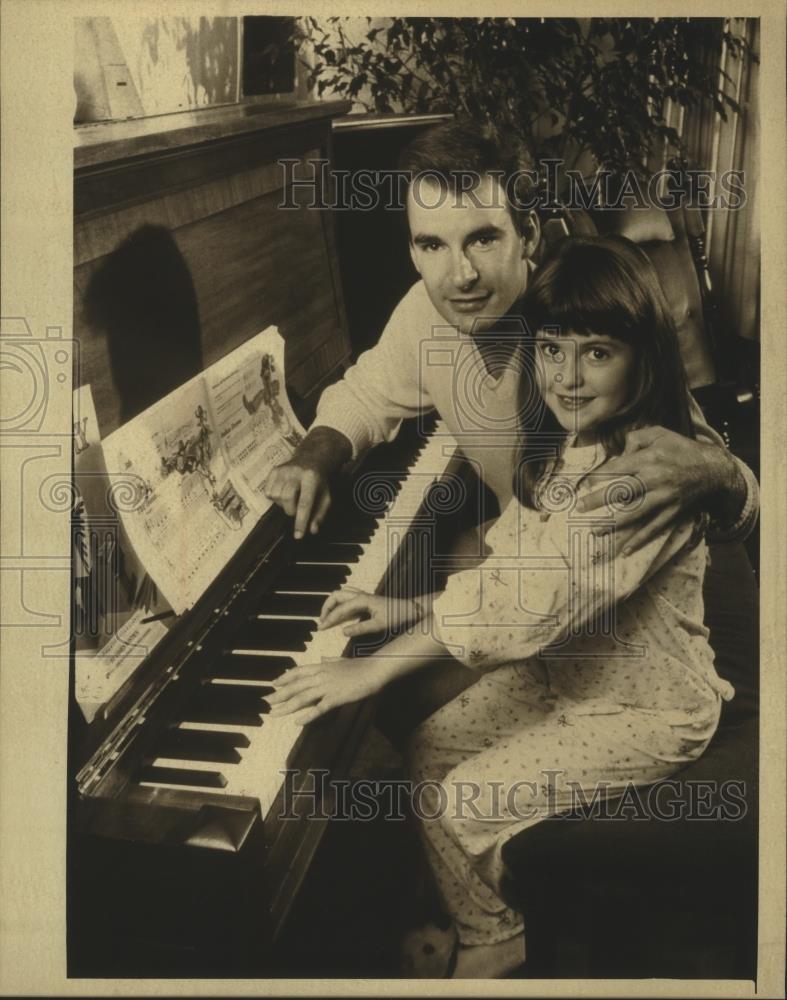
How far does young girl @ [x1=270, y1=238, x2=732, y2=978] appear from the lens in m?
1.80

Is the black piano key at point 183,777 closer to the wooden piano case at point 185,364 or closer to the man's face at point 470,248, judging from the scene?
the wooden piano case at point 185,364

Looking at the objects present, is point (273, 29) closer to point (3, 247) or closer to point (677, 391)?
point (3, 247)

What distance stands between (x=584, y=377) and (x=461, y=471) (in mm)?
295

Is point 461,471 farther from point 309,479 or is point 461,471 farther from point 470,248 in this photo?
point 470,248

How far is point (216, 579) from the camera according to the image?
1637 mm

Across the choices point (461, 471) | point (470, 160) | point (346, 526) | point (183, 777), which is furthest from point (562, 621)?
point (470, 160)

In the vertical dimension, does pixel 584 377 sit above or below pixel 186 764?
above

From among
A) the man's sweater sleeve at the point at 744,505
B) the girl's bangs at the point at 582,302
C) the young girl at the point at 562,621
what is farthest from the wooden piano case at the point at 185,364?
the man's sweater sleeve at the point at 744,505

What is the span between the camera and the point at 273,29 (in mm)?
1820

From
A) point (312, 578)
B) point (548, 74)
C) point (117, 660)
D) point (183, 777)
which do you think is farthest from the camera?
point (548, 74)

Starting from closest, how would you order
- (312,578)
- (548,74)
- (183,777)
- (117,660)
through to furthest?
(183,777), (117,660), (312,578), (548,74)

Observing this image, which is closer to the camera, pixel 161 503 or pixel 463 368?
pixel 161 503

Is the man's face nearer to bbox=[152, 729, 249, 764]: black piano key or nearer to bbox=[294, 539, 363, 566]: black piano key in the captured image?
bbox=[294, 539, 363, 566]: black piano key

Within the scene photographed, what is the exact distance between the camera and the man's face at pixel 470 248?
1797mm
